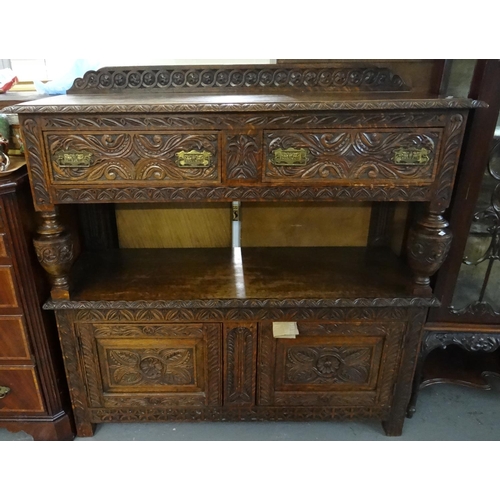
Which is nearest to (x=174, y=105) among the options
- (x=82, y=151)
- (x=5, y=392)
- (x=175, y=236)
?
(x=82, y=151)

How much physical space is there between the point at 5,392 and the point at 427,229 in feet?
4.50

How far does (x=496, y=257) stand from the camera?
4.22ft

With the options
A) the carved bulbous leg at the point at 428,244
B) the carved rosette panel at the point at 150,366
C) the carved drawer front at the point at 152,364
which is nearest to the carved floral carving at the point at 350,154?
the carved bulbous leg at the point at 428,244

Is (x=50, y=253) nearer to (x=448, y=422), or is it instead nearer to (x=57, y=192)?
(x=57, y=192)

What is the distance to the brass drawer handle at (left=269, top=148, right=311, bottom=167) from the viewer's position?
3.41 feet

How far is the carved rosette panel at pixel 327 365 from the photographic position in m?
1.29

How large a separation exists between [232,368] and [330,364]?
0.32 meters

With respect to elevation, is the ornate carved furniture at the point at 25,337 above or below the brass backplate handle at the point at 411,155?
below

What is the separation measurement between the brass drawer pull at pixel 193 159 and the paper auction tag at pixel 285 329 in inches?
20.7

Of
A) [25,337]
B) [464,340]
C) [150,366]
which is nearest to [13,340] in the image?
[25,337]

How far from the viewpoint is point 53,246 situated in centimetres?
110

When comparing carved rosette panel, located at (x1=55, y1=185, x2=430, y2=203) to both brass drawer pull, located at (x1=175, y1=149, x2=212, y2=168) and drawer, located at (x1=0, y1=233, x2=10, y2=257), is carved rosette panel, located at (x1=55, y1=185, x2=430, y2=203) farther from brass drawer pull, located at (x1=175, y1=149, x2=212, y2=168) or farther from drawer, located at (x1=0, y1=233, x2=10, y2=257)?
drawer, located at (x1=0, y1=233, x2=10, y2=257)

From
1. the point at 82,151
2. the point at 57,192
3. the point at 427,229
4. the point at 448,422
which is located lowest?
the point at 448,422

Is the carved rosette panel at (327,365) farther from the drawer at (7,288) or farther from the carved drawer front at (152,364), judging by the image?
the drawer at (7,288)
